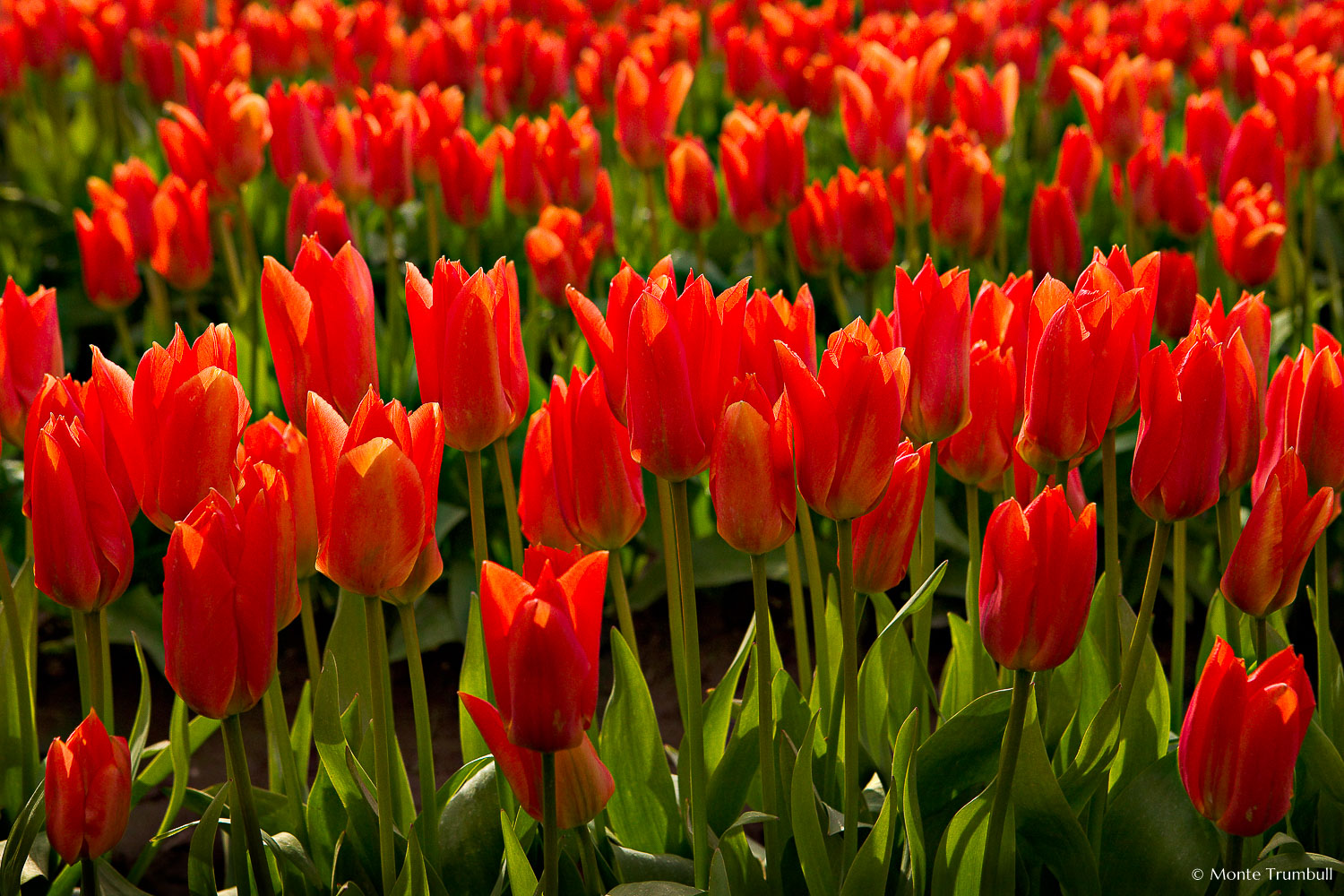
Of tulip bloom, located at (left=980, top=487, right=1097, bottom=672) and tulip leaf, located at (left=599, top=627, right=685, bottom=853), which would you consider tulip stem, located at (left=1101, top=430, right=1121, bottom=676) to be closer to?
tulip bloom, located at (left=980, top=487, right=1097, bottom=672)

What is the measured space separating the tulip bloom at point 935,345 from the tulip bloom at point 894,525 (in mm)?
59

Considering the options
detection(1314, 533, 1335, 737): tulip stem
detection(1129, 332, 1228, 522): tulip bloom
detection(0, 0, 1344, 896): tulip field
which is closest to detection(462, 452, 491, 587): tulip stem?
detection(0, 0, 1344, 896): tulip field

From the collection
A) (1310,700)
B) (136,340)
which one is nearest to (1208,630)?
(1310,700)

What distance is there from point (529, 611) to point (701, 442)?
0.82 ft

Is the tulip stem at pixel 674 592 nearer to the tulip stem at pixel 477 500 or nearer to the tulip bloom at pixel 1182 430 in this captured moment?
the tulip stem at pixel 477 500

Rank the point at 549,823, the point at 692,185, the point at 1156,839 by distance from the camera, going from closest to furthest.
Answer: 1. the point at 549,823
2. the point at 1156,839
3. the point at 692,185

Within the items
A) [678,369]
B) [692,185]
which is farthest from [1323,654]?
[692,185]

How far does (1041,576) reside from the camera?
103 cm

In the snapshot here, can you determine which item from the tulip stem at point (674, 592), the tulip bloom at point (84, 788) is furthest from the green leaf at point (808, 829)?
the tulip bloom at point (84, 788)

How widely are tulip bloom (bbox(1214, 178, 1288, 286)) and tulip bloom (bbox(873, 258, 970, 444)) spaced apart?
4.03 feet

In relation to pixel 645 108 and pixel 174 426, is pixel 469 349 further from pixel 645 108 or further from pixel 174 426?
pixel 645 108

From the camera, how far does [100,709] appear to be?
138 centimetres

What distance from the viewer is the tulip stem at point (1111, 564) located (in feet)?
4.46

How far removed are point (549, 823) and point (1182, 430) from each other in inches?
25.1
